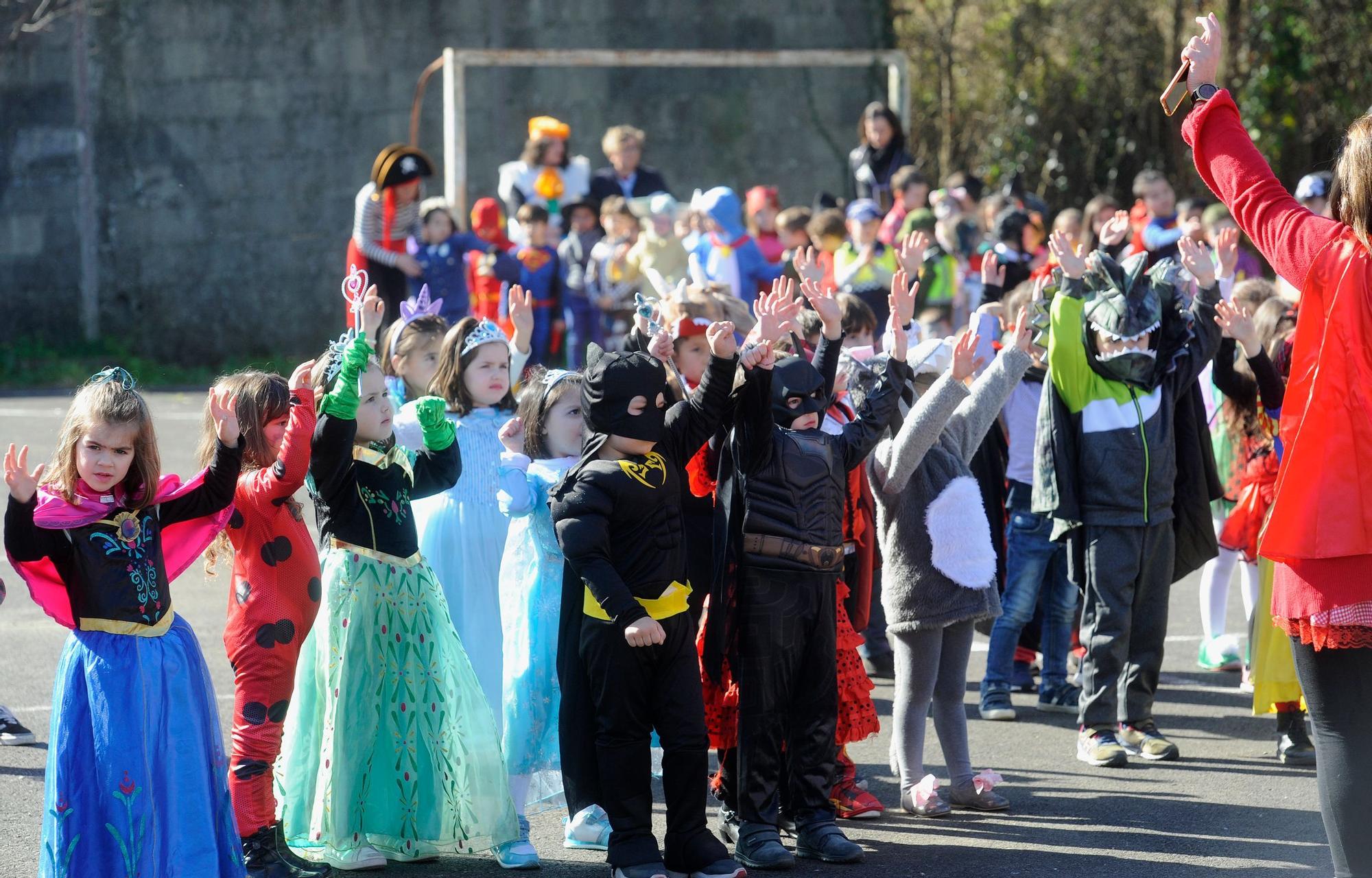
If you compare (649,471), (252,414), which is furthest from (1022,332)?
(252,414)

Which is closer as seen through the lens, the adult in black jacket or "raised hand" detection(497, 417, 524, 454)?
"raised hand" detection(497, 417, 524, 454)

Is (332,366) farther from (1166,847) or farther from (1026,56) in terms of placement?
(1026,56)

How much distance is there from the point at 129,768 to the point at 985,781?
278cm

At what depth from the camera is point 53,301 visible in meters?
16.1

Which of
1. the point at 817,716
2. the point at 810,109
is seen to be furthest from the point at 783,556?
the point at 810,109

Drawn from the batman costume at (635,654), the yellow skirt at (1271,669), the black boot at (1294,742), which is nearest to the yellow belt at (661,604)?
the batman costume at (635,654)

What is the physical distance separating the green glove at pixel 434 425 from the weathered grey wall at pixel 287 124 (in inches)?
440

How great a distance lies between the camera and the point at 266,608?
4.61 meters

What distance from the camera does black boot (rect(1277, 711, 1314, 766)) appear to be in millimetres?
5922

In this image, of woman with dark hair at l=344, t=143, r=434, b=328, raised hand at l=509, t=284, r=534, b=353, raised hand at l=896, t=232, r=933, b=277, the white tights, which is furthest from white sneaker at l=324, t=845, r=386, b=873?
woman with dark hair at l=344, t=143, r=434, b=328

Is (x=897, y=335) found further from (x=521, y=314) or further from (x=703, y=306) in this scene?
(x=521, y=314)

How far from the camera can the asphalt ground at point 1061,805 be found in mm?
4820

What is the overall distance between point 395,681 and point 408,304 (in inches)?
59.5

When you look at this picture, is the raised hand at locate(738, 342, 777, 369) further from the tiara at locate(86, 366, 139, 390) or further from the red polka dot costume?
the tiara at locate(86, 366, 139, 390)
